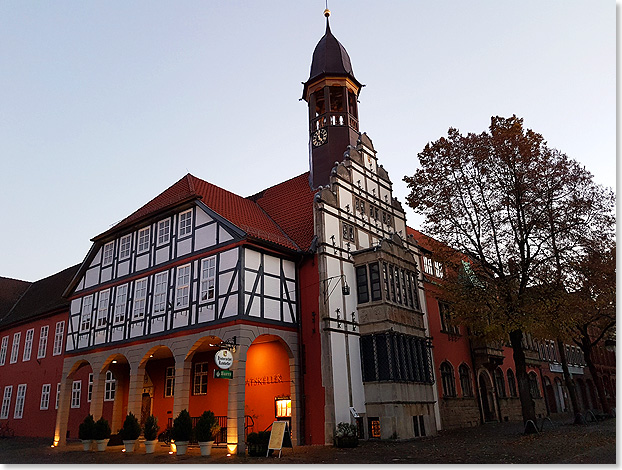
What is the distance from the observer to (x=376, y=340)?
2102 cm

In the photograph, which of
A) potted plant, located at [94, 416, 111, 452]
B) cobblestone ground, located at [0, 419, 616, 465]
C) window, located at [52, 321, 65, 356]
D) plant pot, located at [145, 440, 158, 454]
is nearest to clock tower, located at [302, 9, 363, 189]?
cobblestone ground, located at [0, 419, 616, 465]

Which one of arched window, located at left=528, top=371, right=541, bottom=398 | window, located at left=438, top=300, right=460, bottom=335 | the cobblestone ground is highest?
window, located at left=438, top=300, right=460, bottom=335

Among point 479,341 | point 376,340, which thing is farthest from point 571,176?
point 479,341

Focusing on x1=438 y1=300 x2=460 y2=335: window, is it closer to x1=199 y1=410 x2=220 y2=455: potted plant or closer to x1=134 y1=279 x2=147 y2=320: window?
x1=199 y1=410 x2=220 y2=455: potted plant

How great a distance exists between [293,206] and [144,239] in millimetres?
7307

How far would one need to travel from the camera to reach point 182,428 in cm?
1777

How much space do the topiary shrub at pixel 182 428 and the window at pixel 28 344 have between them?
18464 mm

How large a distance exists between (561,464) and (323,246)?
39.5 ft

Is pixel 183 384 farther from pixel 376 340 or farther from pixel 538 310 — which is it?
pixel 538 310

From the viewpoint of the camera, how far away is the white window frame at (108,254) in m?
25.7

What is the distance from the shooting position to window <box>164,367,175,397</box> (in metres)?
24.3

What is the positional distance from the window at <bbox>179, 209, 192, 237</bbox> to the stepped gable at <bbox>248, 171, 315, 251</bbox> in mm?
4444

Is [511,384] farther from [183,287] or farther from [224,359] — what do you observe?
[183,287]

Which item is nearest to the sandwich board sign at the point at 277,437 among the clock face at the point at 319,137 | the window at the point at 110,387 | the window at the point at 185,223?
the window at the point at 185,223
